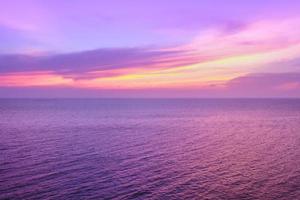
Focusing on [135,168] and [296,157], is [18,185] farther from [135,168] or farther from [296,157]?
[296,157]

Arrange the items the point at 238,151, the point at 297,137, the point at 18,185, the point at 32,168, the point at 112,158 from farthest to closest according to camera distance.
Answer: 1. the point at 297,137
2. the point at 238,151
3. the point at 112,158
4. the point at 32,168
5. the point at 18,185

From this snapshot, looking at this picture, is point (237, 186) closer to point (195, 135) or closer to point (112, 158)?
point (112, 158)

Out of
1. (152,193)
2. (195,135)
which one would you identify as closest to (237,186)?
(152,193)

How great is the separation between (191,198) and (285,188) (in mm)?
10211

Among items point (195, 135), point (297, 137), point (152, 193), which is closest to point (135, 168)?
point (152, 193)

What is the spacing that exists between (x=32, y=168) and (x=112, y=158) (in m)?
11.4

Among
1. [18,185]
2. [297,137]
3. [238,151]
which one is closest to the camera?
[18,185]

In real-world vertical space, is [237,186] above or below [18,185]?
below

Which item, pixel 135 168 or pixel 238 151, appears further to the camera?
pixel 238 151

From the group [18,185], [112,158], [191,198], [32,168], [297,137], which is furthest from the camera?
[297,137]

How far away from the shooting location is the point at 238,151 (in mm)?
57688

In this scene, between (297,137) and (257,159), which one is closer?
(257,159)

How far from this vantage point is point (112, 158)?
48.9 m

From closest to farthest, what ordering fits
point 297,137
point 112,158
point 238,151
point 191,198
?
point 191,198 → point 112,158 → point 238,151 → point 297,137
